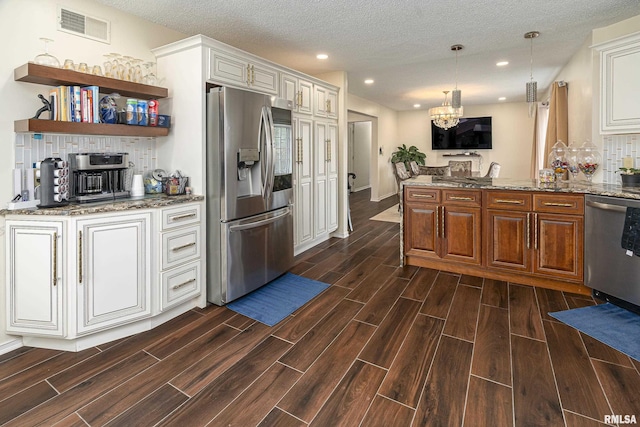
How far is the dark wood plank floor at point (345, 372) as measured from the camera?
5.29 feet

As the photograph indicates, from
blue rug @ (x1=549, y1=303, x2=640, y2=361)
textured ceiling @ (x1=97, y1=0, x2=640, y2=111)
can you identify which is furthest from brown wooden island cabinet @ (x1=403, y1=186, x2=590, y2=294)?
textured ceiling @ (x1=97, y1=0, x2=640, y2=111)

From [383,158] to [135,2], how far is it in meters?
7.30

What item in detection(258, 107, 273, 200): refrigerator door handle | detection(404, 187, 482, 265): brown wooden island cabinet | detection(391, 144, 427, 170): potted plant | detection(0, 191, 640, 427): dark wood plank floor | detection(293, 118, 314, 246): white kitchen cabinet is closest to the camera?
detection(0, 191, 640, 427): dark wood plank floor

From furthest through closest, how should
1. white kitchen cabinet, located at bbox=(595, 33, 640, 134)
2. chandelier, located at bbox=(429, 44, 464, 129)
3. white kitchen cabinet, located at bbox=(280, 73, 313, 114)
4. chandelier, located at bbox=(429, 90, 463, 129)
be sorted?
1. chandelier, located at bbox=(429, 90, 463, 129)
2. chandelier, located at bbox=(429, 44, 464, 129)
3. white kitchen cabinet, located at bbox=(280, 73, 313, 114)
4. white kitchen cabinet, located at bbox=(595, 33, 640, 134)

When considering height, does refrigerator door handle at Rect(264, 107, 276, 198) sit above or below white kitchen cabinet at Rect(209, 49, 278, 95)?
below

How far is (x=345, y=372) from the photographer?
1.93 meters

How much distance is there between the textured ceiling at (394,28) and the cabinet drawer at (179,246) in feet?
6.10

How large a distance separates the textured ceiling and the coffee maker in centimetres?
129

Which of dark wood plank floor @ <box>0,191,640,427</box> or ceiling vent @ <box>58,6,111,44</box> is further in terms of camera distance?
ceiling vent @ <box>58,6,111,44</box>

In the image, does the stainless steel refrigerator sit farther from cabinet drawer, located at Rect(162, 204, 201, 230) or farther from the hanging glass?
the hanging glass

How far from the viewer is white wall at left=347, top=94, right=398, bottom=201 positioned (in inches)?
336

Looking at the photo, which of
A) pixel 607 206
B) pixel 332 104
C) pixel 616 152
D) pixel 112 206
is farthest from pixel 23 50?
pixel 616 152

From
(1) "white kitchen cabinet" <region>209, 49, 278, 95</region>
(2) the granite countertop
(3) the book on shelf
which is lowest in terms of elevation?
(2) the granite countertop

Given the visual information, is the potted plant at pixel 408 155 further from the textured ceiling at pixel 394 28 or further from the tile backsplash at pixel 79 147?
the tile backsplash at pixel 79 147
